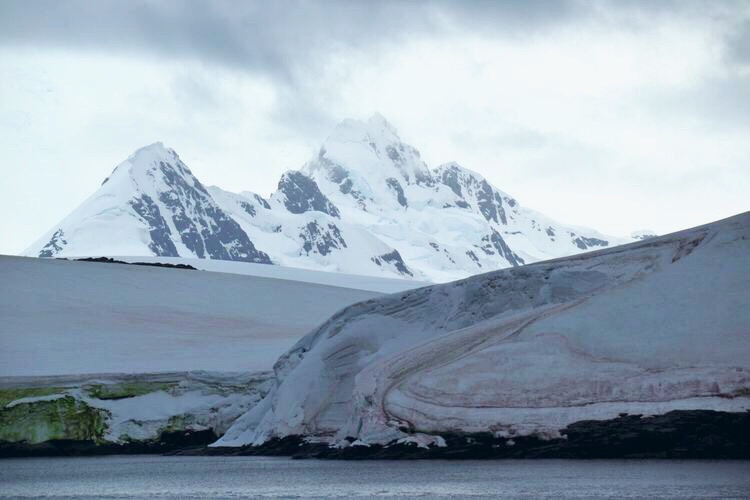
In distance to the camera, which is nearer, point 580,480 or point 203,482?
point 580,480

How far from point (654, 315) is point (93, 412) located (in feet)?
61.5

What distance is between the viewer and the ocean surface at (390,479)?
24625 mm

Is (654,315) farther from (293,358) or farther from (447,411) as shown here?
(293,358)

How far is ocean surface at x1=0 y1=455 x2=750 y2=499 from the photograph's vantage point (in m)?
24.6

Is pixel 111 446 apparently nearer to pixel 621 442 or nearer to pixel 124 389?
pixel 124 389

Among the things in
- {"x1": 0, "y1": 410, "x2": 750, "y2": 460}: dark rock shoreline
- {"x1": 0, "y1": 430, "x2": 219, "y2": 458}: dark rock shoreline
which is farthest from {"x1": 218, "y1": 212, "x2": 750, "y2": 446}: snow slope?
{"x1": 0, "y1": 430, "x2": 219, "y2": 458}: dark rock shoreline

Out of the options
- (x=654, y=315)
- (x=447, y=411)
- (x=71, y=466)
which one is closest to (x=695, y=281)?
(x=654, y=315)

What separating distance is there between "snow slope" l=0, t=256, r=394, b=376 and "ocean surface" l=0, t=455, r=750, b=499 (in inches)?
464

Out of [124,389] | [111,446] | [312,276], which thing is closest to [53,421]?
[111,446]

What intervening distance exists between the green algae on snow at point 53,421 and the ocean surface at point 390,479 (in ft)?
18.2

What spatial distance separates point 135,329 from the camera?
54438mm

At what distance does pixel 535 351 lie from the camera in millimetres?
32344

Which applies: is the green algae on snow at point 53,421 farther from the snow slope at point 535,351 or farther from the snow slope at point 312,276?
the snow slope at point 312,276

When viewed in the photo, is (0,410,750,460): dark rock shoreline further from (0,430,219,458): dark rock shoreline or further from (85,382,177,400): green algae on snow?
(85,382,177,400): green algae on snow
